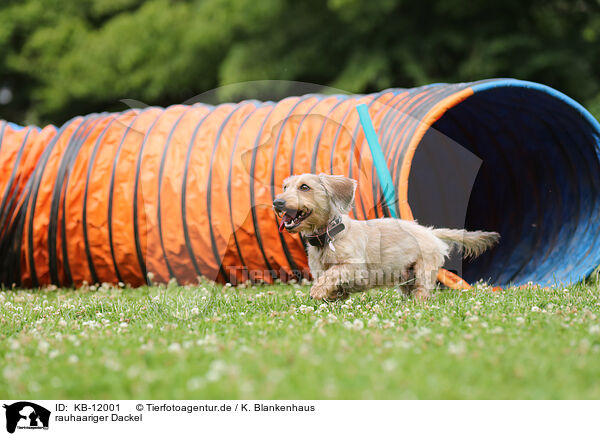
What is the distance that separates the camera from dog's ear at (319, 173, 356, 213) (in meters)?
4.69

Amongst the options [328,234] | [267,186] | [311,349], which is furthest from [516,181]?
[311,349]

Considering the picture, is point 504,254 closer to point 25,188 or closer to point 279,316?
point 279,316

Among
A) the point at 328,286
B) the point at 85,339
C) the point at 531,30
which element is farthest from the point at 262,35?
the point at 85,339

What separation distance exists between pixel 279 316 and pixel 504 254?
141 inches

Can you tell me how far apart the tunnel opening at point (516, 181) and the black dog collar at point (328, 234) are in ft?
6.93

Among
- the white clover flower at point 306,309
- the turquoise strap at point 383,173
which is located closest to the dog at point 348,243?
the turquoise strap at point 383,173

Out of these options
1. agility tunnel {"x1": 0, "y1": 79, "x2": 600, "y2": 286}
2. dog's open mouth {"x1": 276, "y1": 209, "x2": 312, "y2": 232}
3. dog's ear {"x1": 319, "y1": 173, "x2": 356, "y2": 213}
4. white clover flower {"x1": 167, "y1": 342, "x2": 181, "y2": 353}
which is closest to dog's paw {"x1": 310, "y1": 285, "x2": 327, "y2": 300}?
dog's open mouth {"x1": 276, "y1": 209, "x2": 312, "y2": 232}

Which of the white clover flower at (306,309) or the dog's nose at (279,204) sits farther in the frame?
the dog's nose at (279,204)

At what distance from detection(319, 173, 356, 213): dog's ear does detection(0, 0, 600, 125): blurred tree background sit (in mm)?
7552

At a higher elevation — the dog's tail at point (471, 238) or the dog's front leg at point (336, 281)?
the dog's tail at point (471, 238)

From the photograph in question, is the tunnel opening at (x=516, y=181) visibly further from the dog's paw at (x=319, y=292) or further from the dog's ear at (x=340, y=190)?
the dog's paw at (x=319, y=292)

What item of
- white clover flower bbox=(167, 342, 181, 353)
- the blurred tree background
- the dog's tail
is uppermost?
the blurred tree background

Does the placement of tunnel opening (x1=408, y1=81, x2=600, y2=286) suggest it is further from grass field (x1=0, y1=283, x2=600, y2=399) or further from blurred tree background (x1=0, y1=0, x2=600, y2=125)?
blurred tree background (x1=0, y1=0, x2=600, y2=125)
